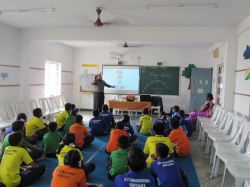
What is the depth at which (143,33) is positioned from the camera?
5.42 metres

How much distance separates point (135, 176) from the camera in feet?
5.48

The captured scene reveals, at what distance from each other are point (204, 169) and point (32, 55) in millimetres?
6081

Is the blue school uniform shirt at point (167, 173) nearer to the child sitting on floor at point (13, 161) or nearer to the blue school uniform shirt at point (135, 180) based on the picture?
the blue school uniform shirt at point (135, 180)

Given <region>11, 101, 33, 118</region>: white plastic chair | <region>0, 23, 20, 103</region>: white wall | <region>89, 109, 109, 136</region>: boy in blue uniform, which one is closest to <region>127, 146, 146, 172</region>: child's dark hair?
<region>89, 109, 109, 136</region>: boy in blue uniform

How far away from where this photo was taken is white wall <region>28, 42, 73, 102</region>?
642 centimetres

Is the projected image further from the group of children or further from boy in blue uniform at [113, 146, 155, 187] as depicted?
boy in blue uniform at [113, 146, 155, 187]

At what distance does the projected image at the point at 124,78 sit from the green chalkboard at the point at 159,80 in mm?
282

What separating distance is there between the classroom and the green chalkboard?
45 millimetres

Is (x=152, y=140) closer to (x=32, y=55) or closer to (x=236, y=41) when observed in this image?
(x=236, y=41)

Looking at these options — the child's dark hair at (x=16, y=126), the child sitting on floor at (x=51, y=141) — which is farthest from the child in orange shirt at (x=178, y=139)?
the child's dark hair at (x=16, y=126)

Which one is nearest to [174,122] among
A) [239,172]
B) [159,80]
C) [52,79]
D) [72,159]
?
→ [239,172]

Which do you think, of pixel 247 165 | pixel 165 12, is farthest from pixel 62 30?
pixel 247 165

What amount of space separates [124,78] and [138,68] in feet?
2.64

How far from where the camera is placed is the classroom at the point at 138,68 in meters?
3.49
